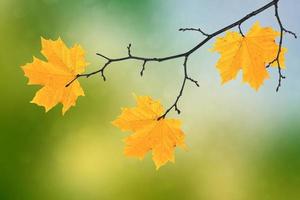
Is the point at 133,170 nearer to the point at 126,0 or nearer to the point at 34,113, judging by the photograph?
the point at 34,113

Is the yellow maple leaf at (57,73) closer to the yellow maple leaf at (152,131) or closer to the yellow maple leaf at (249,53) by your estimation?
the yellow maple leaf at (152,131)

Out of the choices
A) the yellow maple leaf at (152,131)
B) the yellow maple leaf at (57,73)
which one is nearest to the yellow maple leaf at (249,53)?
the yellow maple leaf at (152,131)

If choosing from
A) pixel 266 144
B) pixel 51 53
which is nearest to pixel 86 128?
pixel 266 144

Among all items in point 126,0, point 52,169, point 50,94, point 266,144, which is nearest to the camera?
point 50,94

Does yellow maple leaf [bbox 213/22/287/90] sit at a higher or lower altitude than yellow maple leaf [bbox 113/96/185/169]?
higher

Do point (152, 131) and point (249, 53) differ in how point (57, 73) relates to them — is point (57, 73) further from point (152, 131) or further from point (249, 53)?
point (249, 53)

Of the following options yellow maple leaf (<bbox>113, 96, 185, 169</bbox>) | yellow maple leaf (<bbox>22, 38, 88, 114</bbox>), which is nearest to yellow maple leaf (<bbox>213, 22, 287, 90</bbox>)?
yellow maple leaf (<bbox>113, 96, 185, 169</bbox>)

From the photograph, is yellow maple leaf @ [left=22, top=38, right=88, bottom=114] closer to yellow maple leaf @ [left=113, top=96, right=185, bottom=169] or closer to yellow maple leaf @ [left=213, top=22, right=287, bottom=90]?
yellow maple leaf @ [left=113, top=96, right=185, bottom=169]
